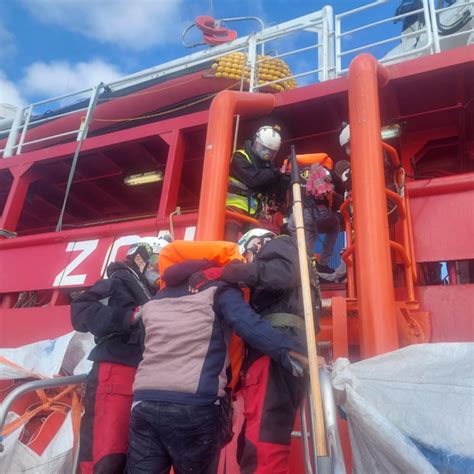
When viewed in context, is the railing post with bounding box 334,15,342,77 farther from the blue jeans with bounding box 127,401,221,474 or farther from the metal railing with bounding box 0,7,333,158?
the blue jeans with bounding box 127,401,221,474

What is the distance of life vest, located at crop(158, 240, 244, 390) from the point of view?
88.2 inches

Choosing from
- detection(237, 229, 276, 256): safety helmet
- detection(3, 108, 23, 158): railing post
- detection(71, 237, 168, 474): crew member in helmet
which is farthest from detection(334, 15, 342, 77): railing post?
detection(3, 108, 23, 158): railing post

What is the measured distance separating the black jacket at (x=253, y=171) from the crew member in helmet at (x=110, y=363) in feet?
5.97

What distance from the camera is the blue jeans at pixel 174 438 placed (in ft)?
6.15

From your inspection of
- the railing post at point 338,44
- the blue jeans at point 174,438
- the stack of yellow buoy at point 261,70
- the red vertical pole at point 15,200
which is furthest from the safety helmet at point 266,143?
the red vertical pole at point 15,200

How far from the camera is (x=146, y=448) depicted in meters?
1.93

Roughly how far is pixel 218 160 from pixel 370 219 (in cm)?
149

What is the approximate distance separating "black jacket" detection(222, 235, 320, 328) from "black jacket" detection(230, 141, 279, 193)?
5.95ft

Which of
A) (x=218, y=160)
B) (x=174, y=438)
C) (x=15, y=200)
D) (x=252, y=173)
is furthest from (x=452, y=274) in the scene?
(x=15, y=200)

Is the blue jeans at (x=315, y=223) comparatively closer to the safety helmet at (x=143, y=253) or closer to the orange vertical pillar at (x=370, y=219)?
the orange vertical pillar at (x=370, y=219)

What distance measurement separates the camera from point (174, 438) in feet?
6.16

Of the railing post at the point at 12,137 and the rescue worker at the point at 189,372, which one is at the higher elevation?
the railing post at the point at 12,137

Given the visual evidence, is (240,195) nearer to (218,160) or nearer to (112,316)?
(218,160)

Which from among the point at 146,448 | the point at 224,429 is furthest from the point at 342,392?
the point at 146,448
